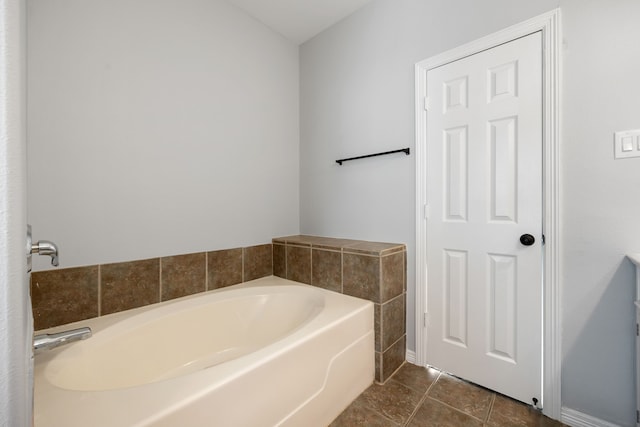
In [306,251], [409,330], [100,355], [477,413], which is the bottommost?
[477,413]

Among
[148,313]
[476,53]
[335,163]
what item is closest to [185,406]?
[148,313]

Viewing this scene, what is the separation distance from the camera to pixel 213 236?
1.85 m

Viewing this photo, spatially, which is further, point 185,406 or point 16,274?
point 185,406

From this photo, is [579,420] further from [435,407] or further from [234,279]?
[234,279]

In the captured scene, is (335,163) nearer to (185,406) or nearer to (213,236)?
(213,236)

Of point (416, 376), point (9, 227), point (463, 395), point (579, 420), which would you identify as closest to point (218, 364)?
point (9, 227)

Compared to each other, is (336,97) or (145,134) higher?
(336,97)

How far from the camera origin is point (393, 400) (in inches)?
57.5

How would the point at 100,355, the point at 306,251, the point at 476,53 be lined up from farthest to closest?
the point at 306,251, the point at 476,53, the point at 100,355

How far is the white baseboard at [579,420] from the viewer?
3.97 ft

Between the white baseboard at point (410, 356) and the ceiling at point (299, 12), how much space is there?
2.50 meters

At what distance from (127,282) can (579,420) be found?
2371 millimetres

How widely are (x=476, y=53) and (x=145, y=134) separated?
6.42 ft

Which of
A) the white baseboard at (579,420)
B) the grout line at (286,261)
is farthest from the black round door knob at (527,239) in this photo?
the grout line at (286,261)
